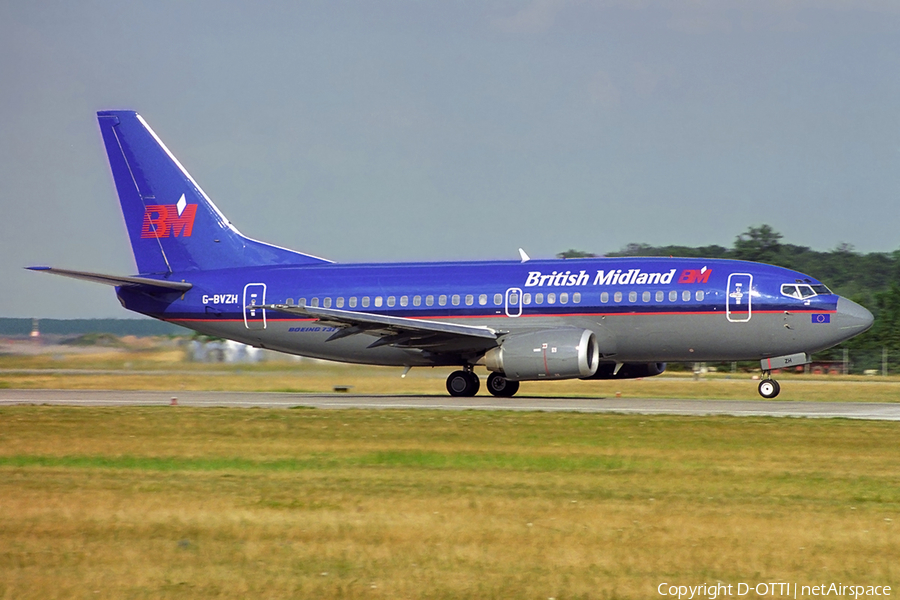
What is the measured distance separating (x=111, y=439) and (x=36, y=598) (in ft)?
36.8

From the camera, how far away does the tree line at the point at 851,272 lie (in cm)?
6313

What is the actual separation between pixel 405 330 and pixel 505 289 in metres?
3.23

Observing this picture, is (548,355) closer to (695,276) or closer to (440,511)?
(695,276)

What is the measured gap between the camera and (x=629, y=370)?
111 ft

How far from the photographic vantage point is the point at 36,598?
8.45 metres

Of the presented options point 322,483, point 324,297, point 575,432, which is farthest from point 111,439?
point 324,297

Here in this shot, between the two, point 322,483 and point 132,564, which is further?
point 322,483

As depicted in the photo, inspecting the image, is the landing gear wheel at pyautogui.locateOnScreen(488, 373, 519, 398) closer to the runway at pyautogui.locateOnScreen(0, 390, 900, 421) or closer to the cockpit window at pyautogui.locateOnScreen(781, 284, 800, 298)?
the runway at pyautogui.locateOnScreen(0, 390, 900, 421)

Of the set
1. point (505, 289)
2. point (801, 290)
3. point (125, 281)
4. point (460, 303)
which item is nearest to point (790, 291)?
point (801, 290)

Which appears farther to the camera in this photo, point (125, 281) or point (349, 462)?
point (125, 281)

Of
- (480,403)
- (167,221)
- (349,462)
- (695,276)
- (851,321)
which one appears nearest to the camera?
(349,462)

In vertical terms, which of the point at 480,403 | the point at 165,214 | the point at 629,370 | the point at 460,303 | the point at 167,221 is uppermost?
the point at 165,214

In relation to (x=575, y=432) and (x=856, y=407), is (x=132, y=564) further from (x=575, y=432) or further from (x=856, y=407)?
(x=856, y=407)

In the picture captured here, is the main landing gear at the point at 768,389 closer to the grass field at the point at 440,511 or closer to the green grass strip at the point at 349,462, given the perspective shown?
the grass field at the point at 440,511
